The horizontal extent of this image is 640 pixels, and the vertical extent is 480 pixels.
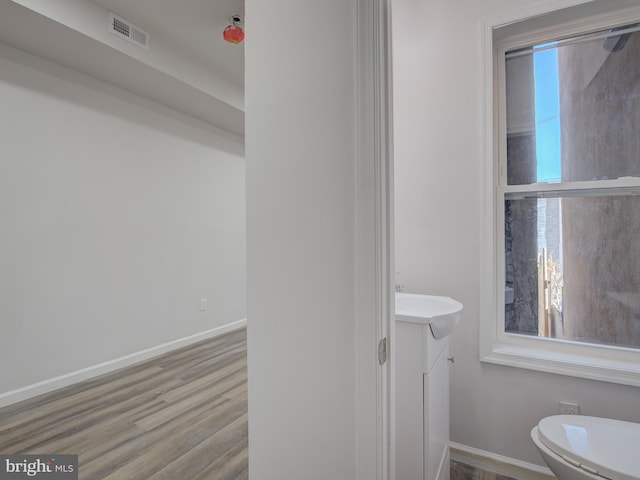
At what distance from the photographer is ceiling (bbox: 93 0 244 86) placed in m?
2.19

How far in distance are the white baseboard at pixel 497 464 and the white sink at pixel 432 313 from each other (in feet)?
2.82

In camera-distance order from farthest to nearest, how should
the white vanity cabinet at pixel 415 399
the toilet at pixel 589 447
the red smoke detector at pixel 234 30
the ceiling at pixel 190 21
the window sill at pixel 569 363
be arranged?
the red smoke detector at pixel 234 30 → the ceiling at pixel 190 21 → the window sill at pixel 569 363 → the white vanity cabinet at pixel 415 399 → the toilet at pixel 589 447

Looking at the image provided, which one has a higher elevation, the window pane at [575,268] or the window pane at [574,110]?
the window pane at [574,110]

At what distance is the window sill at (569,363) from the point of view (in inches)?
56.6

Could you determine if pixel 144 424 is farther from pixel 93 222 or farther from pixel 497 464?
pixel 497 464

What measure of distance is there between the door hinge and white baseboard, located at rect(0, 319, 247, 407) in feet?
9.18

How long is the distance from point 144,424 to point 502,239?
8.06ft

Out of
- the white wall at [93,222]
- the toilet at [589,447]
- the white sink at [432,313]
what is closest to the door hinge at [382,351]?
the white sink at [432,313]

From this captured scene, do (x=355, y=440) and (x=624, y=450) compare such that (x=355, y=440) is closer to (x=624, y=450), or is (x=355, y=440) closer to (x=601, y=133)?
(x=624, y=450)

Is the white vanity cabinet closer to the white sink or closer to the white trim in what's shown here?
the white sink

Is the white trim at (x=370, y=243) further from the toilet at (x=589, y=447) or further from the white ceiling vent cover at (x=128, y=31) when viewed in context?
the white ceiling vent cover at (x=128, y=31)

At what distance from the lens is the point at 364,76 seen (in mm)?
796

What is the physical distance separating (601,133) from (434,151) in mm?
812

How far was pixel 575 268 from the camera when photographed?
165 centimetres
